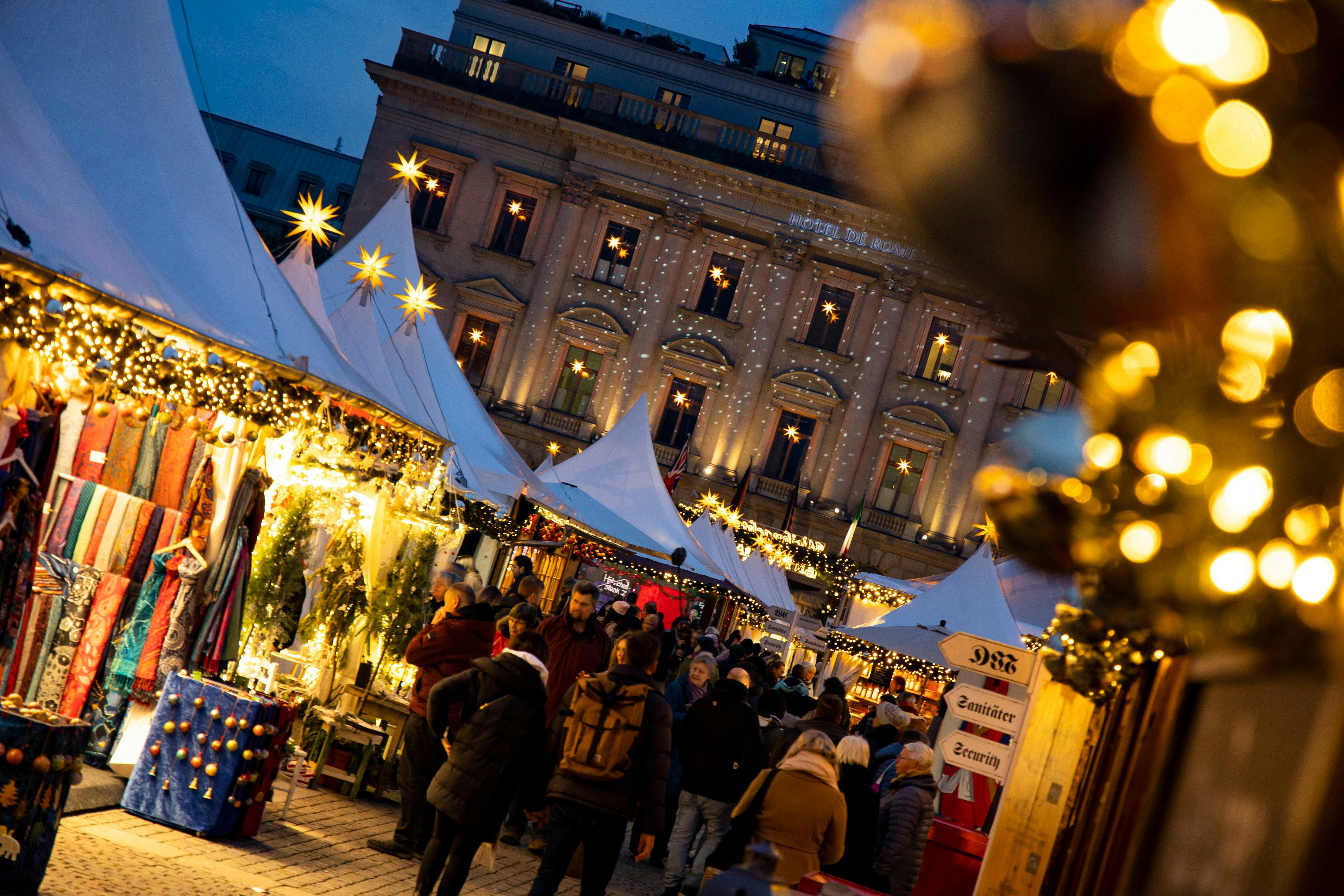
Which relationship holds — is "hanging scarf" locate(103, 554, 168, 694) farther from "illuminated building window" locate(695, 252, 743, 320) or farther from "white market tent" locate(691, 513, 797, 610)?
"illuminated building window" locate(695, 252, 743, 320)

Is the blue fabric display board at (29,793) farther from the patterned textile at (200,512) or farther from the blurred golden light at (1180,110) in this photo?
the blurred golden light at (1180,110)

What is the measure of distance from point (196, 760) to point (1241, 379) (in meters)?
6.41

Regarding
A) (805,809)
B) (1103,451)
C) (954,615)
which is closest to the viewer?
(1103,451)

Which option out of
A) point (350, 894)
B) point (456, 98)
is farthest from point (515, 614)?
point (456, 98)

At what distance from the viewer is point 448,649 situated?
7648 millimetres

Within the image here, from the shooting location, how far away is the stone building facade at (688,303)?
35531 millimetres

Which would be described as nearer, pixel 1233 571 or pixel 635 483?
pixel 1233 571

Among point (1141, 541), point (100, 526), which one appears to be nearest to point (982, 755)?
point (1141, 541)

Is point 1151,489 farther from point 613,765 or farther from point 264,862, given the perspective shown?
point 264,862

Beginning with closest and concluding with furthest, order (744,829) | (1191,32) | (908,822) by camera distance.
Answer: (1191,32) < (744,829) < (908,822)

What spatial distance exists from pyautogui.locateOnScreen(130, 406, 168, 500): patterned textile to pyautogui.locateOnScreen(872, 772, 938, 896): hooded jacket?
5.60 metres

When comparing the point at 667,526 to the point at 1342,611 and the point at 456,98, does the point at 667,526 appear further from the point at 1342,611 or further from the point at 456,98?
the point at 456,98

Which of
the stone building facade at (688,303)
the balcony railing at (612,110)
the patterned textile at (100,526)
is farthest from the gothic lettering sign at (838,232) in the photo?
the patterned textile at (100,526)

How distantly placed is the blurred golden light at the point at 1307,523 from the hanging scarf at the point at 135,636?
746 cm
